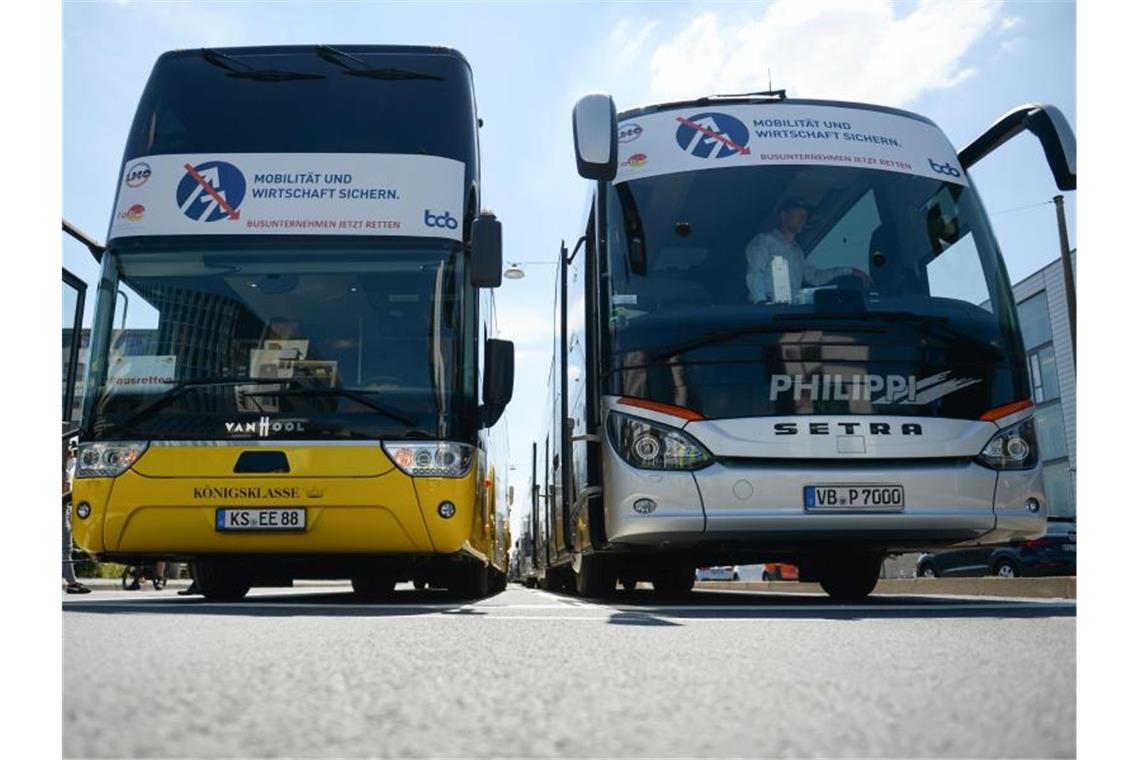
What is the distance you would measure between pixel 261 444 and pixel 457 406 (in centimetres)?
128

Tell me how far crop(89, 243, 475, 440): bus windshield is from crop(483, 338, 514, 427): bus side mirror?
0.26 meters

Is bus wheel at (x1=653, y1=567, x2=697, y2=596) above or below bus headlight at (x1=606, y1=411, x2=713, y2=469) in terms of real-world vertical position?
below

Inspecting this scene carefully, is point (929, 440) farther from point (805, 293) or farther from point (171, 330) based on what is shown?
point (171, 330)

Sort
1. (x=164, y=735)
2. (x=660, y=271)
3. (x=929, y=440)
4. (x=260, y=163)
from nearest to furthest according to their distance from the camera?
1. (x=164, y=735)
2. (x=929, y=440)
3. (x=660, y=271)
4. (x=260, y=163)

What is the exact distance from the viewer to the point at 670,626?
505cm

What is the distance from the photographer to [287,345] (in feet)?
24.7

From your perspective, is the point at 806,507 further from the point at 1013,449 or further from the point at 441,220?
the point at 441,220

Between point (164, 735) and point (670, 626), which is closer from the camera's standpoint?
point (164, 735)

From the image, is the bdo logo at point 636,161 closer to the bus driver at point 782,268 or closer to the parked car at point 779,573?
the bus driver at point 782,268

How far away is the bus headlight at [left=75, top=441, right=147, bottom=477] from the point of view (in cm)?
723

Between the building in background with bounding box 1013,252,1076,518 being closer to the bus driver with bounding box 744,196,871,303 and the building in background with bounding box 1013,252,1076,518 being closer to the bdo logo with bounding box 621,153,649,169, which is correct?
the bus driver with bounding box 744,196,871,303

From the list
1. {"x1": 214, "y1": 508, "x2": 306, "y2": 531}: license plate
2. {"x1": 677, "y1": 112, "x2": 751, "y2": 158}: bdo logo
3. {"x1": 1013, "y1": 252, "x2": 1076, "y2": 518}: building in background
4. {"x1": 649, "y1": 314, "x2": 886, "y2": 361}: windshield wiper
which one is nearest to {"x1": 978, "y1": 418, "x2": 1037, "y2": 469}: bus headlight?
{"x1": 649, "y1": 314, "x2": 886, "y2": 361}: windshield wiper

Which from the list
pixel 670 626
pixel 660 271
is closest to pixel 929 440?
pixel 660 271

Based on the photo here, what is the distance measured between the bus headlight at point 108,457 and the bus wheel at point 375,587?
342 centimetres
